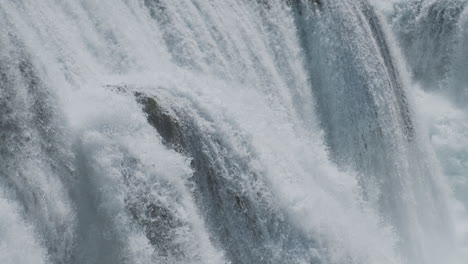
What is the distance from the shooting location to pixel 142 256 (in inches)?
232

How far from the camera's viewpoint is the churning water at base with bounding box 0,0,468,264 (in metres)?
5.89

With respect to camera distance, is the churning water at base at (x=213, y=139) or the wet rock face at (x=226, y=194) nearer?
the churning water at base at (x=213, y=139)

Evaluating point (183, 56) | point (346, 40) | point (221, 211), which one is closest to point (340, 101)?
point (346, 40)

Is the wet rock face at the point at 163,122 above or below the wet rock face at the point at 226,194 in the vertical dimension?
above

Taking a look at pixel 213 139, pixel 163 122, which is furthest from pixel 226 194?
pixel 163 122

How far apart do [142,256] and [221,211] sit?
1.32 m

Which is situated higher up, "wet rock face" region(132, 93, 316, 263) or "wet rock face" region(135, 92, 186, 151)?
"wet rock face" region(135, 92, 186, 151)

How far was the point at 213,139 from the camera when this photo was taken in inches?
283

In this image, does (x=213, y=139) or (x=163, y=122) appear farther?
(x=213, y=139)

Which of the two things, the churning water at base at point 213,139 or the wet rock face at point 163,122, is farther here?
the wet rock face at point 163,122

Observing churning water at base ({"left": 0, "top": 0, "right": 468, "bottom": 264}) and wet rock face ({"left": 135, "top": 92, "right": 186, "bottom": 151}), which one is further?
wet rock face ({"left": 135, "top": 92, "right": 186, "bottom": 151})

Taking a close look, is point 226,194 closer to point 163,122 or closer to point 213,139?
point 213,139

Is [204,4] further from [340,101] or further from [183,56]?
[340,101]

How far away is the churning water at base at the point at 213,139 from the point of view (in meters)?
5.89
